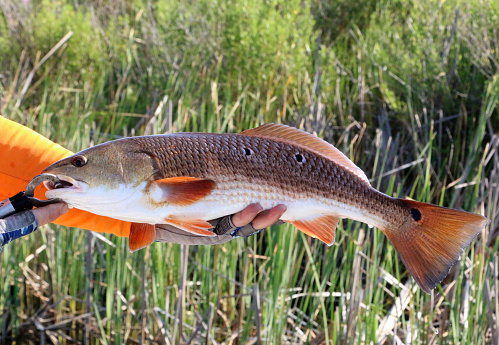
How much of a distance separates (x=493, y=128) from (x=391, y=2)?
1716mm

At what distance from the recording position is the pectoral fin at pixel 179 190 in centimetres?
127

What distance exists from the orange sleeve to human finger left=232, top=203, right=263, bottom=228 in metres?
0.43

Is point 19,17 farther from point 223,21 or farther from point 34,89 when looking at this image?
point 223,21

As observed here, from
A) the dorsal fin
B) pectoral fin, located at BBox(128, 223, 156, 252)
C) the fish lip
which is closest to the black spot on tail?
the dorsal fin

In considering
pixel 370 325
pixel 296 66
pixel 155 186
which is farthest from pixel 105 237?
pixel 296 66

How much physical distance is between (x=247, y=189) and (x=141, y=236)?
268mm

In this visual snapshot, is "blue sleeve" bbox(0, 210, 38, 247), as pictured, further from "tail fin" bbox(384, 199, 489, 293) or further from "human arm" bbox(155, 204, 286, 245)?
"tail fin" bbox(384, 199, 489, 293)

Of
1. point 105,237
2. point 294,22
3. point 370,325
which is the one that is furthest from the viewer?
point 294,22

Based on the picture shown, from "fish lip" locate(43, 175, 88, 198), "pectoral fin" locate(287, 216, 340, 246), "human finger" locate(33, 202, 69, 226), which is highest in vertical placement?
"fish lip" locate(43, 175, 88, 198)

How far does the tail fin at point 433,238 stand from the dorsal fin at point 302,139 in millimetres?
162

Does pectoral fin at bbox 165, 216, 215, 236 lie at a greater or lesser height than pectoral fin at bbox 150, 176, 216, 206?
lesser

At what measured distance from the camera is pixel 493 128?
3719mm

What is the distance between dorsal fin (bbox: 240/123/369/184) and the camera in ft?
4.76

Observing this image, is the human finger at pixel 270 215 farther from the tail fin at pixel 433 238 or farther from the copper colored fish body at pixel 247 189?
the tail fin at pixel 433 238
